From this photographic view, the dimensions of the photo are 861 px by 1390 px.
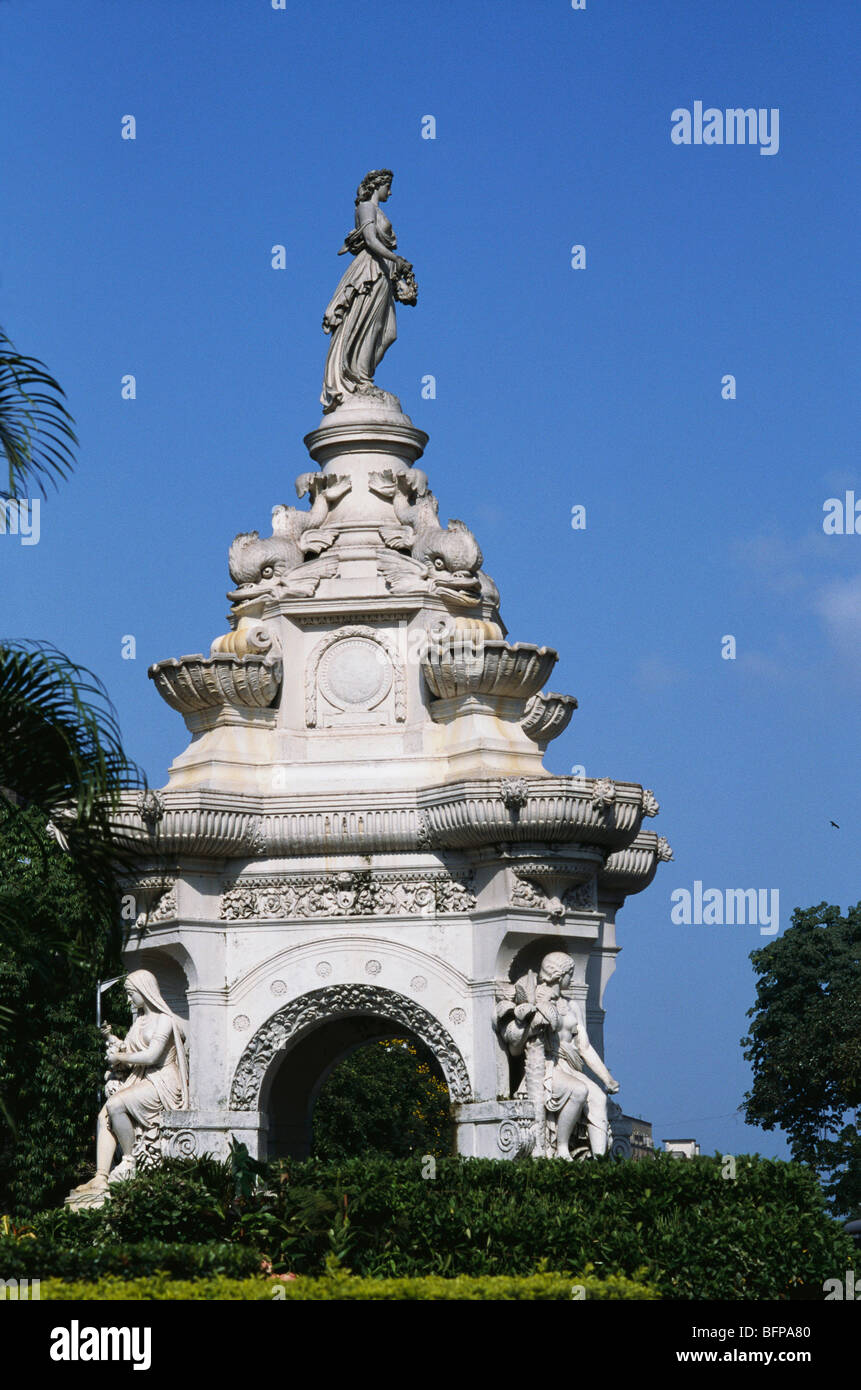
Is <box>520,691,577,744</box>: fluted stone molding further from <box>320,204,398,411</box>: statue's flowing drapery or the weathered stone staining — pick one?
<box>320,204,398,411</box>: statue's flowing drapery

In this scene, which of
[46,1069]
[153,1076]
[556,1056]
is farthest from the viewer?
[46,1069]

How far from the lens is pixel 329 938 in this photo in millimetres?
23391

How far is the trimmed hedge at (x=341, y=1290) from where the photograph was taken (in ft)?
53.0

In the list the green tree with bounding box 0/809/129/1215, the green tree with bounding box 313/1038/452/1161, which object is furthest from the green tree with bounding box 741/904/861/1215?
the green tree with bounding box 0/809/129/1215

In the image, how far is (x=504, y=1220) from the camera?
18812mm

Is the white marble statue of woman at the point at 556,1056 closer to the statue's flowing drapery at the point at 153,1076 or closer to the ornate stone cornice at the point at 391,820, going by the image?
the ornate stone cornice at the point at 391,820

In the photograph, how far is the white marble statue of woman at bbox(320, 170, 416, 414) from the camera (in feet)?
85.5

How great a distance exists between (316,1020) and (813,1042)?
24.3m

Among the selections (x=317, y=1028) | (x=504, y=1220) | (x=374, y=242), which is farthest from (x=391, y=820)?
(x=374, y=242)

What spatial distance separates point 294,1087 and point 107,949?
8.99m

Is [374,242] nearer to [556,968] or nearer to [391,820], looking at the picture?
[391,820]

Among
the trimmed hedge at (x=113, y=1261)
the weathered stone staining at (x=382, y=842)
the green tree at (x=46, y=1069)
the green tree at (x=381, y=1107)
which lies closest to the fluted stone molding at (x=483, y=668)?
the weathered stone staining at (x=382, y=842)
